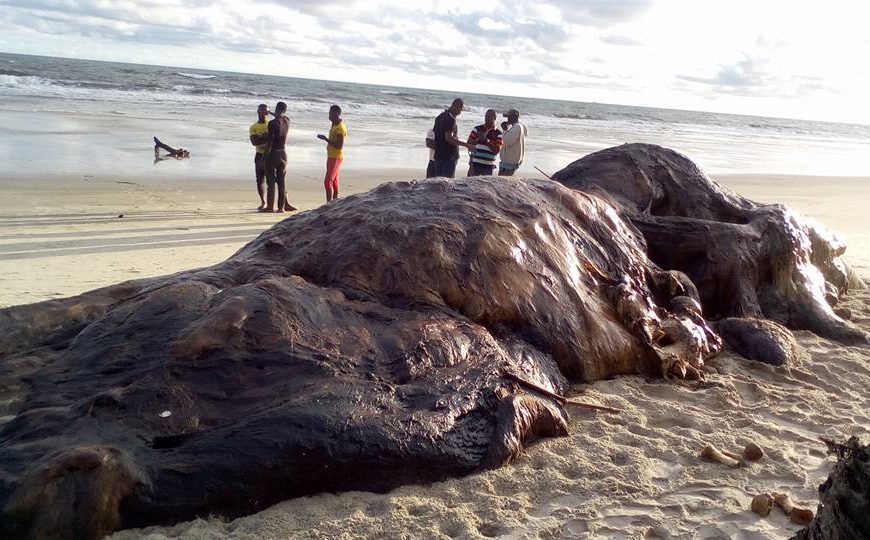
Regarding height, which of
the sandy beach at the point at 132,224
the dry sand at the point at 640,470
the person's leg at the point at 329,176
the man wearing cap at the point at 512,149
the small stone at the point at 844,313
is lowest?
the sandy beach at the point at 132,224

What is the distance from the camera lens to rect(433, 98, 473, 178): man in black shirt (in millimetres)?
12422

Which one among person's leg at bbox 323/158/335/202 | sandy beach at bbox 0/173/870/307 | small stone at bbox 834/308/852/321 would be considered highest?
person's leg at bbox 323/158/335/202

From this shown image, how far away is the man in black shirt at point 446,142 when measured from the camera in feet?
40.8

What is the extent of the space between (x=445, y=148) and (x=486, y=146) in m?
0.71

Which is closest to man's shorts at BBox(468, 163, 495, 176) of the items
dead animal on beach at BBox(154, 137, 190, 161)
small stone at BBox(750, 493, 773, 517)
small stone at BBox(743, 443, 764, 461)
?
small stone at BBox(743, 443, 764, 461)

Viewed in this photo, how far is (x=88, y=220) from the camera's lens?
1195cm

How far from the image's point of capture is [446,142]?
492 inches

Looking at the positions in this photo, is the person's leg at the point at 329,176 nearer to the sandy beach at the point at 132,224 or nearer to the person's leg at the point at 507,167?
the sandy beach at the point at 132,224

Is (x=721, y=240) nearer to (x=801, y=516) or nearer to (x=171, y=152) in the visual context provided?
(x=801, y=516)

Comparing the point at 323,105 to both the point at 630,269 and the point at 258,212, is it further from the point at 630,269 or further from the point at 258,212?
the point at 630,269

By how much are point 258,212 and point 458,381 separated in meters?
Answer: 10.7

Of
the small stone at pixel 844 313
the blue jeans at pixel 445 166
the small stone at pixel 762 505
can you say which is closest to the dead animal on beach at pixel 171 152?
the blue jeans at pixel 445 166

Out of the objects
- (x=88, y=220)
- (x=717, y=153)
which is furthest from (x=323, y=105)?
(x=88, y=220)

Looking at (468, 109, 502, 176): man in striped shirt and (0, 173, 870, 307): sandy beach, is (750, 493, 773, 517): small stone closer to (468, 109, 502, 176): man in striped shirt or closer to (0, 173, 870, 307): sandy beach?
(0, 173, 870, 307): sandy beach
